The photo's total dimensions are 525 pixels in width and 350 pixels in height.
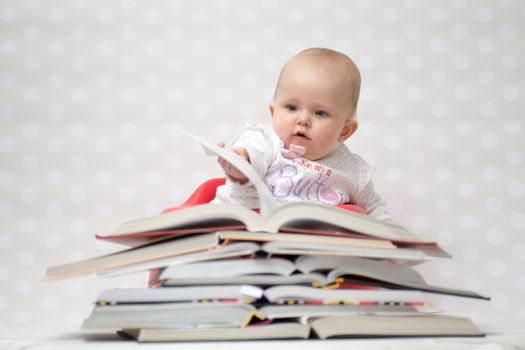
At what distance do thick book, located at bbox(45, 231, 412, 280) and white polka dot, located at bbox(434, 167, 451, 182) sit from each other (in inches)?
40.5

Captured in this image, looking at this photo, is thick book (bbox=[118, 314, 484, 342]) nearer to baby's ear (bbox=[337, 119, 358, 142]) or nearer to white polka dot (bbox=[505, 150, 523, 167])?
baby's ear (bbox=[337, 119, 358, 142])

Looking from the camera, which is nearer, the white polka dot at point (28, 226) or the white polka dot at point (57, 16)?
the white polka dot at point (28, 226)

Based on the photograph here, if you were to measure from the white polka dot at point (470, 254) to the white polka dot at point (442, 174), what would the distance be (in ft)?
0.70

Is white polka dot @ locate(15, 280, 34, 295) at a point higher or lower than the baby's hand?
lower

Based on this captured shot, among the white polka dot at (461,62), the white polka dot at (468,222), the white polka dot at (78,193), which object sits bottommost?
the white polka dot at (78,193)

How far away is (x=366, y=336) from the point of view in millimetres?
1068

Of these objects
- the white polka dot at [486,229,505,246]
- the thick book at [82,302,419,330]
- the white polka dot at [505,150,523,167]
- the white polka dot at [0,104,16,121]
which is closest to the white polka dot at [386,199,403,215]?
the white polka dot at [486,229,505,246]

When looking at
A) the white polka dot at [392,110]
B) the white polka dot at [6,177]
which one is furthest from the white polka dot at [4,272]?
the white polka dot at [392,110]

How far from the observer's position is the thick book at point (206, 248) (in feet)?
3.48

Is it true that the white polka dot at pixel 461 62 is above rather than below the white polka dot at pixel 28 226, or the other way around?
above

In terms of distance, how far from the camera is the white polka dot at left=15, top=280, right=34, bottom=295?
74.2 inches

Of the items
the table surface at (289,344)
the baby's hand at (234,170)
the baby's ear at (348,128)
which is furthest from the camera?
the baby's ear at (348,128)

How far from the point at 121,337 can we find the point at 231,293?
22cm

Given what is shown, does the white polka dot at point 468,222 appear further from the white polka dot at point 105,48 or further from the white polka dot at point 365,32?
the white polka dot at point 105,48
